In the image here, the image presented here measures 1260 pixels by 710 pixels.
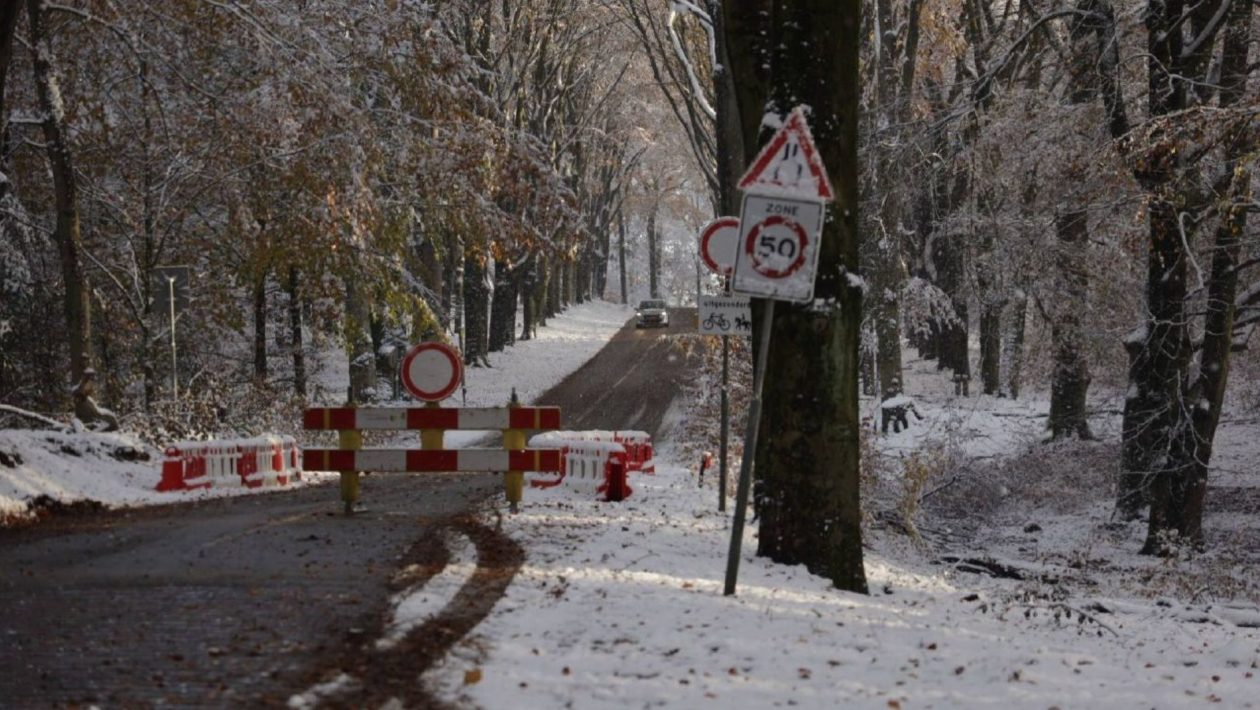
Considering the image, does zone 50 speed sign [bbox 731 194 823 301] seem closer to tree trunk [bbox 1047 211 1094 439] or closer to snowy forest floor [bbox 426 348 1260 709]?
snowy forest floor [bbox 426 348 1260 709]

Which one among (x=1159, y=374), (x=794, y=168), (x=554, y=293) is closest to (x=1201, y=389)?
(x=1159, y=374)

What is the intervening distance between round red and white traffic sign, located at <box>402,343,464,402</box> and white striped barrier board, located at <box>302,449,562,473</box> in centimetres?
55

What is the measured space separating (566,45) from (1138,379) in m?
25.7

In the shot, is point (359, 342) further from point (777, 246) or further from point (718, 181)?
point (777, 246)

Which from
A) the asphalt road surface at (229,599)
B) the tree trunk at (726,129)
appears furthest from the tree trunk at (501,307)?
the asphalt road surface at (229,599)

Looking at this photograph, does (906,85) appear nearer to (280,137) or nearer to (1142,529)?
(1142,529)

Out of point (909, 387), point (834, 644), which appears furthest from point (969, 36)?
point (834, 644)

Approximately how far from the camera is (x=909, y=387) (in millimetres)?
36344

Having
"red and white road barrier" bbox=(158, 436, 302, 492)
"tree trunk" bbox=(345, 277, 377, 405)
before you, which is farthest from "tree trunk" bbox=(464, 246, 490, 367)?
"red and white road barrier" bbox=(158, 436, 302, 492)

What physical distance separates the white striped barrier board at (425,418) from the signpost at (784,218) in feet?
12.5

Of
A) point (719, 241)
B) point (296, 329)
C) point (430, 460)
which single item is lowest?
point (430, 460)

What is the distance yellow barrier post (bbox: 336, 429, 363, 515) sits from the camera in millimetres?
11352

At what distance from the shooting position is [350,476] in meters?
11.8

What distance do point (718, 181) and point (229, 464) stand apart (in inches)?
442
